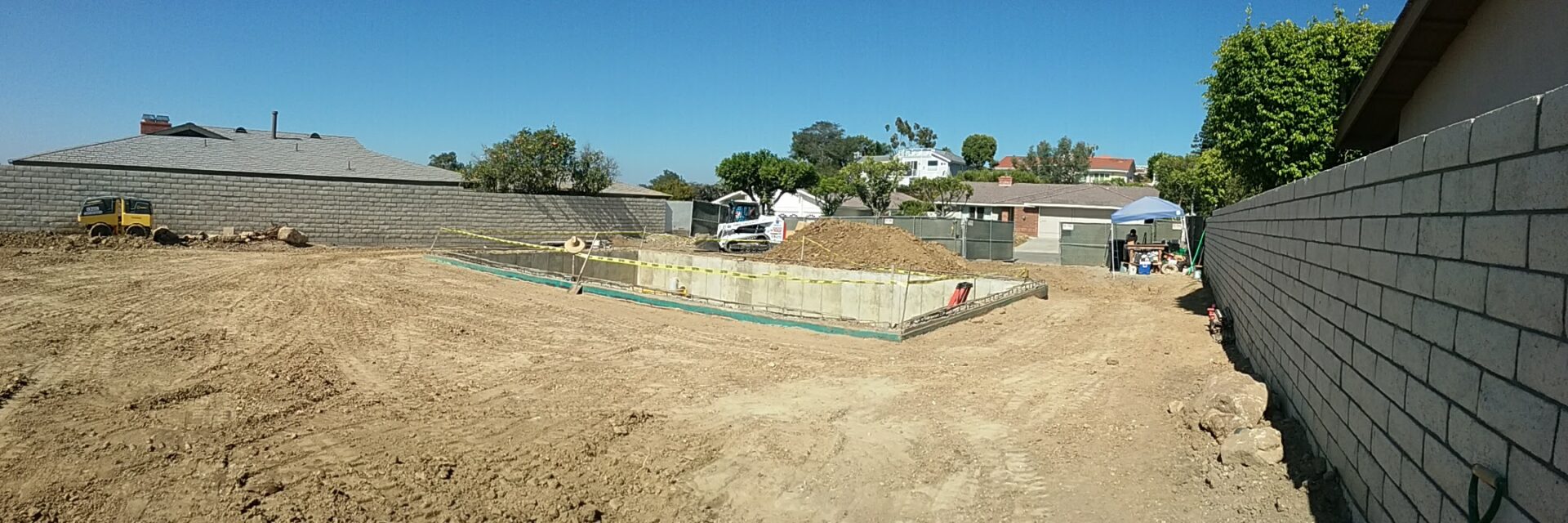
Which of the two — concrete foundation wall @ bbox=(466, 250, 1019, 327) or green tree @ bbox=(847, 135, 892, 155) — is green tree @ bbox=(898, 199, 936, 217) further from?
green tree @ bbox=(847, 135, 892, 155)

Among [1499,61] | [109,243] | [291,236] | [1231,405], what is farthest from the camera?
[291,236]

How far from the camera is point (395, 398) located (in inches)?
344

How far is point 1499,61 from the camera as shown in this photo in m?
8.41

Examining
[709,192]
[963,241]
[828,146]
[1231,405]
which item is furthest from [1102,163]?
[1231,405]

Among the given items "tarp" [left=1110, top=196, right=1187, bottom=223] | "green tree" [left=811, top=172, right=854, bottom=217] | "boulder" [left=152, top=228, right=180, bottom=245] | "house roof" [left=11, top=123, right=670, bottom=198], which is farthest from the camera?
"green tree" [left=811, top=172, right=854, bottom=217]

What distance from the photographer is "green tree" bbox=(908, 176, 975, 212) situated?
183 feet

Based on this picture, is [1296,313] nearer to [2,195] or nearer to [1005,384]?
[1005,384]

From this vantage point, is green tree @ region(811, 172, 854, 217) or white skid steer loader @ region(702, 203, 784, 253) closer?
white skid steer loader @ region(702, 203, 784, 253)

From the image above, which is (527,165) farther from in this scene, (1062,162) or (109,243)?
(1062,162)

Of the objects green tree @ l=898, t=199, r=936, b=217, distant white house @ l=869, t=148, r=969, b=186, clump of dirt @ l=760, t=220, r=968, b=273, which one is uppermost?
distant white house @ l=869, t=148, r=969, b=186

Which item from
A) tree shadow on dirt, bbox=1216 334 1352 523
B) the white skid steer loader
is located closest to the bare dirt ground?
tree shadow on dirt, bbox=1216 334 1352 523

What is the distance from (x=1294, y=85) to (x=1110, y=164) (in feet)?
428

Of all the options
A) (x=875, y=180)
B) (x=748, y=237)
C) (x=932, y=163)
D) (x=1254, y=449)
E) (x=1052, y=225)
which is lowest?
(x=1254, y=449)

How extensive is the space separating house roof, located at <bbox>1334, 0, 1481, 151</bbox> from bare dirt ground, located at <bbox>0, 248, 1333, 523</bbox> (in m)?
3.86
